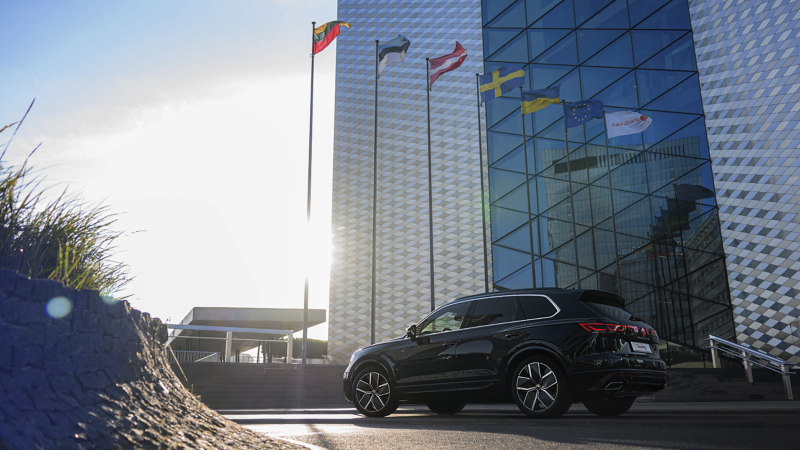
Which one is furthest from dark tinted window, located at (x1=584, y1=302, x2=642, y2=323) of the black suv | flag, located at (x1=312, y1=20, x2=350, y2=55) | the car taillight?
flag, located at (x1=312, y1=20, x2=350, y2=55)

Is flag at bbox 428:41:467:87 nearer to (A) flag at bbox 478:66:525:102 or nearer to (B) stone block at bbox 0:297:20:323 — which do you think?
(A) flag at bbox 478:66:525:102

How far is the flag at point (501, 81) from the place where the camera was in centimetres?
2097

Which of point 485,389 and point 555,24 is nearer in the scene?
point 485,389

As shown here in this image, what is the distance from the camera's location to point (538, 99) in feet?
69.9

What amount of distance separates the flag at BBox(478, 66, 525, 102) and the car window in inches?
560

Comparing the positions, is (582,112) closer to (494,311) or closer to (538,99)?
(538,99)

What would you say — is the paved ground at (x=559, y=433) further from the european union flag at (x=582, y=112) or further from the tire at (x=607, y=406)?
the european union flag at (x=582, y=112)

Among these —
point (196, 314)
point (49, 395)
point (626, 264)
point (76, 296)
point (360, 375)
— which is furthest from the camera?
point (196, 314)

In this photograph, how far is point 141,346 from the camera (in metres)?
4.14

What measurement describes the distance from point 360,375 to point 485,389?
84.3 inches

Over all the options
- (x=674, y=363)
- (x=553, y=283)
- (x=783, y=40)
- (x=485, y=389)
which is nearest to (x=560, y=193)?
(x=553, y=283)

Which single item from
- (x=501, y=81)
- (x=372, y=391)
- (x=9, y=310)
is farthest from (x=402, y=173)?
(x=9, y=310)

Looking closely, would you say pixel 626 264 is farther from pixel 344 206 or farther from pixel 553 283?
pixel 344 206

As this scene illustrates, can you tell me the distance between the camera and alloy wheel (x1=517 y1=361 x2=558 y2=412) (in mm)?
6758
